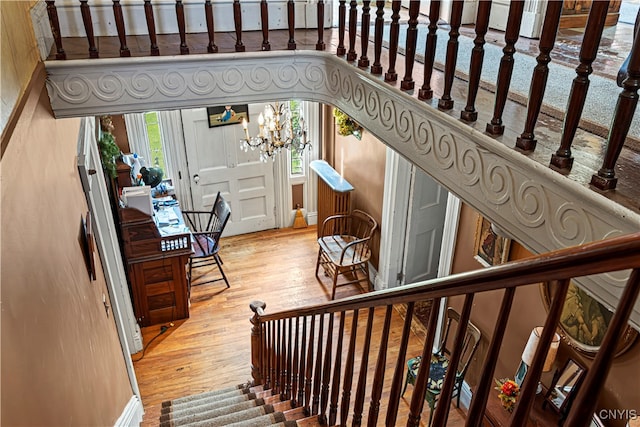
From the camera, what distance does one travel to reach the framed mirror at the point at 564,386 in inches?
104

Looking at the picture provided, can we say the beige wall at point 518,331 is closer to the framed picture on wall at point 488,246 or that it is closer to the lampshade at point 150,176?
the framed picture on wall at point 488,246

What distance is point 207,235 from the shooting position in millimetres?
5164

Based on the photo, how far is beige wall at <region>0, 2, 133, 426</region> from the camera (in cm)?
121

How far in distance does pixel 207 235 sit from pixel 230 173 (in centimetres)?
122

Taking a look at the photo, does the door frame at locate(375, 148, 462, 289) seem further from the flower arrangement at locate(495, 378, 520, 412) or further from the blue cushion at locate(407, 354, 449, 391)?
the flower arrangement at locate(495, 378, 520, 412)

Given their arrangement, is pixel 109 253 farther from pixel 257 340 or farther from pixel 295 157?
pixel 295 157

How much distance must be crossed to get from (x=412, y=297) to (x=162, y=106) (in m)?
1.87

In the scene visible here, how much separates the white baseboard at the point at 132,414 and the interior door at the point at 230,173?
3.05 m

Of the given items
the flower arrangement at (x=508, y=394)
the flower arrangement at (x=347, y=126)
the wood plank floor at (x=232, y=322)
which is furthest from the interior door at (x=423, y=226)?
the flower arrangement at (x=508, y=394)

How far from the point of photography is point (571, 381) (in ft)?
8.91

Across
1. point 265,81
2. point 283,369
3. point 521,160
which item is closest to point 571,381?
point 283,369

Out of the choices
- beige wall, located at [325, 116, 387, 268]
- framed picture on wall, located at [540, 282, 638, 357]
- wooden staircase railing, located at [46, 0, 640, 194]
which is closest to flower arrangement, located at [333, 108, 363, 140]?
beige wall, located at [325, 116, 387, 268]

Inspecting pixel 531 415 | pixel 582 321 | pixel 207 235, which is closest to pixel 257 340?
pixel 207 235

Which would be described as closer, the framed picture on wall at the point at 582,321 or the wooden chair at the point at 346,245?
the framed picture on wall at the point at 582,321
